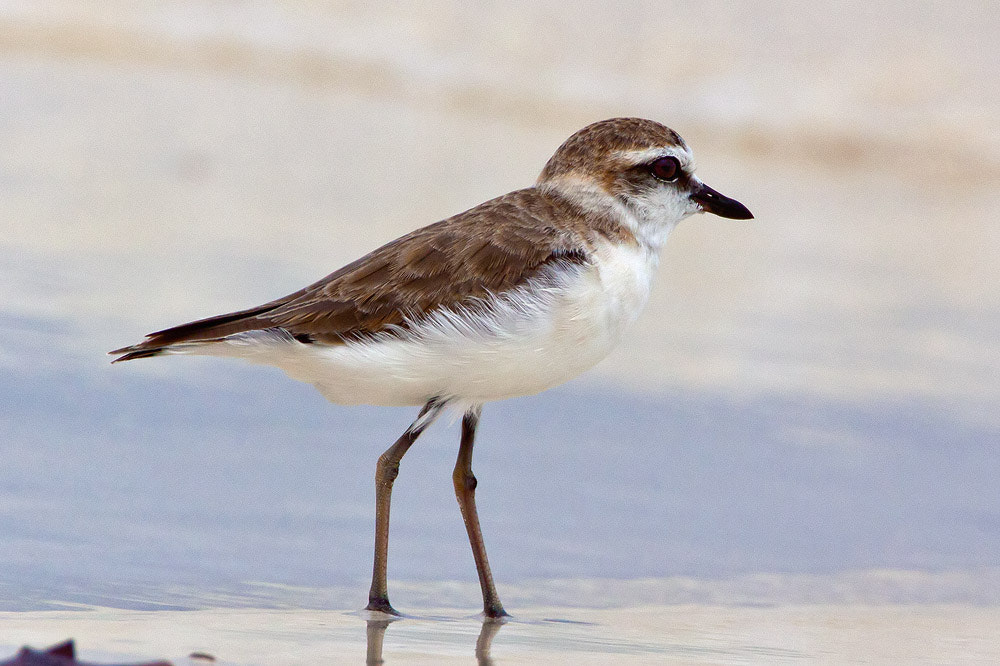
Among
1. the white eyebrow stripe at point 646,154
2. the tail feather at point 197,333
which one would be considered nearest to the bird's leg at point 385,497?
the tail feather at point 197,333

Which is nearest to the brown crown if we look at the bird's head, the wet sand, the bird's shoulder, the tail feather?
the bird's head

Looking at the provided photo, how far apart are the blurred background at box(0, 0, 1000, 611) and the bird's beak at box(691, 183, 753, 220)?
1.32 metres

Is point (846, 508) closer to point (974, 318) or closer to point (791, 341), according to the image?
point (791, 341)

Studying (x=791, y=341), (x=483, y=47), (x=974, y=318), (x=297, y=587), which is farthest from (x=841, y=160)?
(x=297, y=587)

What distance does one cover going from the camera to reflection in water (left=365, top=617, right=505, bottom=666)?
12.5 feet

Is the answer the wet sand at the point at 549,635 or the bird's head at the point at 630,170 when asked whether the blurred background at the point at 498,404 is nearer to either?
the wet sand at the point at 549,635

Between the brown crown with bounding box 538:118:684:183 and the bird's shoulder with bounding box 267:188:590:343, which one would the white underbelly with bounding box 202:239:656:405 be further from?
the brown crown with bounding box 538:118:684:183

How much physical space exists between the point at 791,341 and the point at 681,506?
2.82m

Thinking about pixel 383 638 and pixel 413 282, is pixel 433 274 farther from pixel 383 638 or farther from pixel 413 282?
pixel 383 638

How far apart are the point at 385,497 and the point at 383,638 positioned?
26.0 inches

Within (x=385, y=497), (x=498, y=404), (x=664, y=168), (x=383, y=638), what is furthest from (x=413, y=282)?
Answer: (x=498, y=404)

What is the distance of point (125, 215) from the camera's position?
984cm

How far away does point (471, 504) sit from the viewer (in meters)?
4.79

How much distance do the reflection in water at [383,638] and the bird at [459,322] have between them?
3.9 inches
